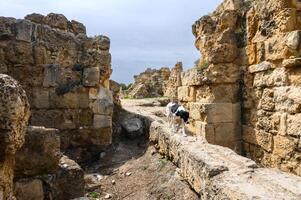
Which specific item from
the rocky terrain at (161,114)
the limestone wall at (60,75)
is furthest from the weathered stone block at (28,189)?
the limestone wall at (60,75)

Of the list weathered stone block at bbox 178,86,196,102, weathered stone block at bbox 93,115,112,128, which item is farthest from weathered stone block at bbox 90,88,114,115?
weathered stone block at bbox 178,86,196,102

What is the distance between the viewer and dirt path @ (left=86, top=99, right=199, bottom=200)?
5755 mm

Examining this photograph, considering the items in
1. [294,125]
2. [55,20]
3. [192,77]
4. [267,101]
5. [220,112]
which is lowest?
[294,125]

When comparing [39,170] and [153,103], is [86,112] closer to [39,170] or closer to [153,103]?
[39,170]

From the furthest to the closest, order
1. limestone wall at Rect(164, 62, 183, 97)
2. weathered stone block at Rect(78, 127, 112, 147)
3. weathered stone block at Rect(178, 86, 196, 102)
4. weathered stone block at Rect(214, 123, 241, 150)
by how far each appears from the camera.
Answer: limestone wall at Rect(164, 62, 183, 97), weathered stone block at Rect(78, 127, 112, 147), weathered stone block at Rect(178, 86, 196, 102), weathered stone block at Rect(214, 123, 241, 150)

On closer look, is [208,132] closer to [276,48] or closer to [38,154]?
[276,48]

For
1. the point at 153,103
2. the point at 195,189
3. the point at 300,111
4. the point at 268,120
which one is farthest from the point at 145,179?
the point at 153,103

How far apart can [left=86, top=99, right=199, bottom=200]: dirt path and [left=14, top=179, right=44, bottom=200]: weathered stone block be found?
210 centimetres

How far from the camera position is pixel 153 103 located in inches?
649

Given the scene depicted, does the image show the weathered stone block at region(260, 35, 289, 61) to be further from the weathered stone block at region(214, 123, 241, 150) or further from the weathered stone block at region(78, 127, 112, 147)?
the weathered stone block at region(78, 127, 112, 147)

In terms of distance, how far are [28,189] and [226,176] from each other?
2439 millimetres

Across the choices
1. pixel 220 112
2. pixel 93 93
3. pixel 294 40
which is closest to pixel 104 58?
pixel 93 93

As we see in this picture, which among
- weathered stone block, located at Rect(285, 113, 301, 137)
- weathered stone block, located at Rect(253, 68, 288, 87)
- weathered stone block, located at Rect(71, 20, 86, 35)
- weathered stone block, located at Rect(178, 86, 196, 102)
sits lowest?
weathered stone block, located at Rect(285, 113, 301, 137)

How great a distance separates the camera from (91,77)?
974 cm
